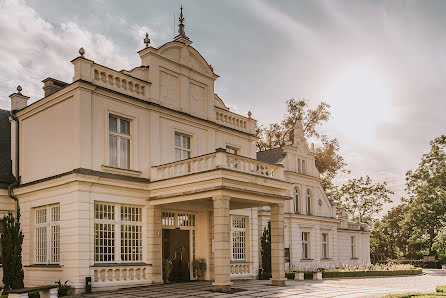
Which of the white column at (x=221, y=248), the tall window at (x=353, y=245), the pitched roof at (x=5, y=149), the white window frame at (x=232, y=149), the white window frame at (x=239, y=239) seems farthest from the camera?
the tall window at (x=353, y=245)

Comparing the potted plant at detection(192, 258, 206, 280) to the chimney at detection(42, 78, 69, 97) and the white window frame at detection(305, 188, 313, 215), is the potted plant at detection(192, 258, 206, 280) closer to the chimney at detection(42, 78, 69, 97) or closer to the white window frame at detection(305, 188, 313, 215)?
the chimney at detection(42, 78, 69, 97)

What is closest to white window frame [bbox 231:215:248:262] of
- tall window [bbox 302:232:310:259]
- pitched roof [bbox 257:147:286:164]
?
pitched roof [bbox 257:147:286:164]

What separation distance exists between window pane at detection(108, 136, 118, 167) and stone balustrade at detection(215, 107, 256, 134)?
6432mm

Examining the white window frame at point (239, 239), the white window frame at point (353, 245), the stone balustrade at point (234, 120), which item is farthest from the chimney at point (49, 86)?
the white window frame at point (353, 245)

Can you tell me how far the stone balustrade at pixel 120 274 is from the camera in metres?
17.7

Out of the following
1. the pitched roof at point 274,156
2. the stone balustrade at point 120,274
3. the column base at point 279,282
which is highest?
the pitched roof at point 274,156

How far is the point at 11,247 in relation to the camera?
53.9 feet

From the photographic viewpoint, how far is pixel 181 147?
2233 centimetres

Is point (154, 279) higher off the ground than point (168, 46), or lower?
lower

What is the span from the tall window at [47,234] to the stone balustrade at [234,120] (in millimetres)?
9244

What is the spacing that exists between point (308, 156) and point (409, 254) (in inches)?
1174

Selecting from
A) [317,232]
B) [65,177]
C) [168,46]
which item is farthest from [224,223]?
[317,232]

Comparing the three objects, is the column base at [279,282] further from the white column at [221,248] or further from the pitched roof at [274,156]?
the pitched roof at [274,156]

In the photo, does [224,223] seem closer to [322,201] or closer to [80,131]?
[80,131]
